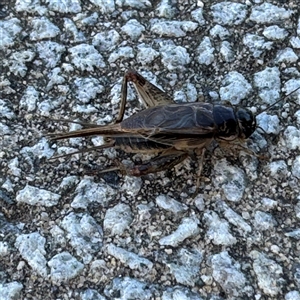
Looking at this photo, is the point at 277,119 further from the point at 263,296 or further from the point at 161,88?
the point at 263,296

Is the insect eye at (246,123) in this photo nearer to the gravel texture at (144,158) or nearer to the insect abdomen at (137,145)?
the gravel texture at (144,158)

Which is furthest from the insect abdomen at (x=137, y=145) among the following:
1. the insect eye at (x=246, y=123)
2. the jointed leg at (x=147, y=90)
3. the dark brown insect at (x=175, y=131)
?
the insect eye at (x=246, y=123)

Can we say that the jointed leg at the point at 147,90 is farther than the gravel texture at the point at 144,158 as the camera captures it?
Yes

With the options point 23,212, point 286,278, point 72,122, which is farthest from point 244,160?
point 23,212

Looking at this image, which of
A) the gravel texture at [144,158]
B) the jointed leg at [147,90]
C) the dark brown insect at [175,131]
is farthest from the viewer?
the jointed leg at [147,90]

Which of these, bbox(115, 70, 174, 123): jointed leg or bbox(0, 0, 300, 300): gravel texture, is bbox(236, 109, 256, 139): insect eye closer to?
bbox(0, 0, 300, 300): gravel texture

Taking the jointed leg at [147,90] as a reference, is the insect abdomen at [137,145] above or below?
below

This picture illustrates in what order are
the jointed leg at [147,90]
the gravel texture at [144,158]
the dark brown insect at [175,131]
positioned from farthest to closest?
1. the jointed leg at [147,90]
2. the dark brown insect at [175,131]
3. the gravel texture at [144,158]
